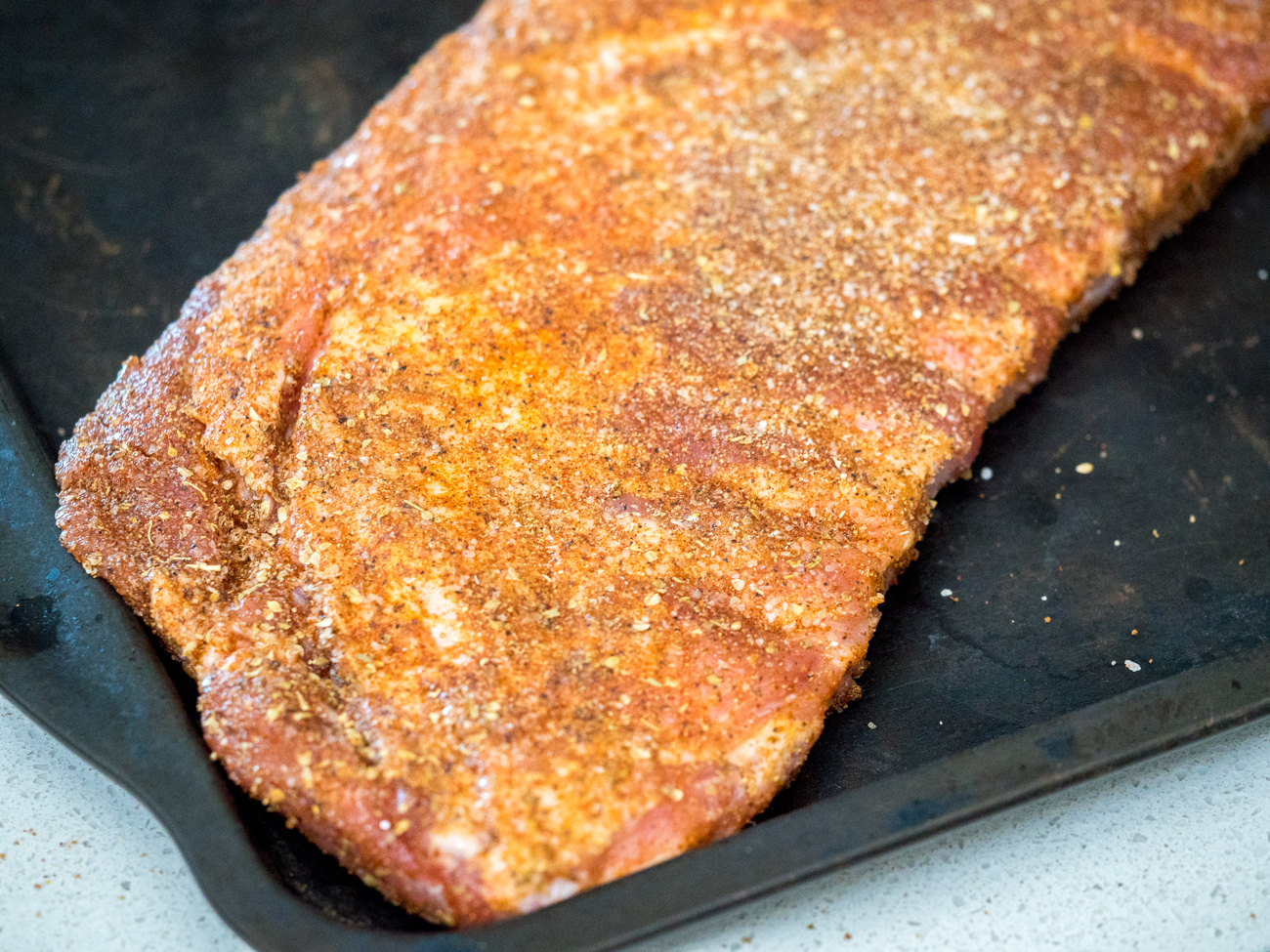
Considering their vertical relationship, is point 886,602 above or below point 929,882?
above

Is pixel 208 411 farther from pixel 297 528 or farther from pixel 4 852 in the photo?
pixel 4 852

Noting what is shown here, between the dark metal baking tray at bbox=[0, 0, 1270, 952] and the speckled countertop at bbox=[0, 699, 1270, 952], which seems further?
the speckled countertop at bbox=[0, 699, 1270, 952]

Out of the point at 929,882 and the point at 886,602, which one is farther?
the point at 886,602

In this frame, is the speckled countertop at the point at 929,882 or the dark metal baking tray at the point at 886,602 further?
the speckled countertop at the point at 929,882
